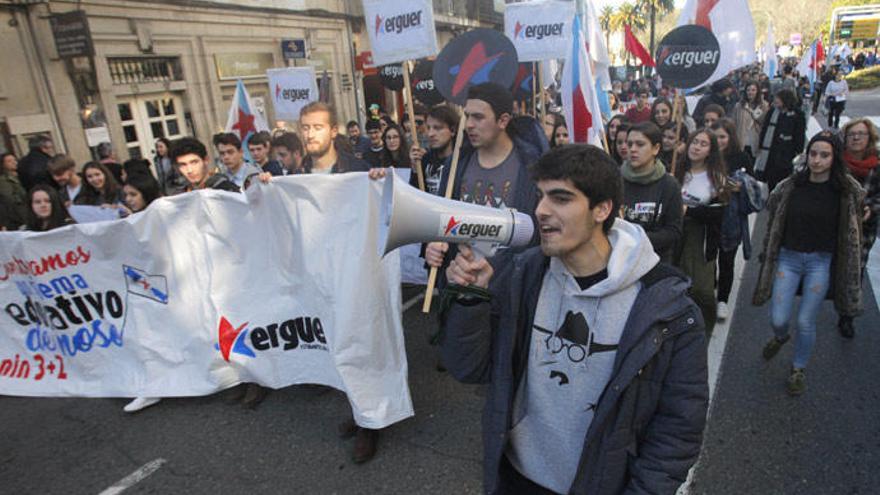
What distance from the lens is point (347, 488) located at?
284 centimetres

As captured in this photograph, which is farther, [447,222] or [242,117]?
[242,117]

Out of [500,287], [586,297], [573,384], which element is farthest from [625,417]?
[500,287]

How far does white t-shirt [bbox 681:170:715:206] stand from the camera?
3947 mm

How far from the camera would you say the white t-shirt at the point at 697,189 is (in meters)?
3.95

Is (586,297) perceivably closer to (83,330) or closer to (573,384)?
(573,384)

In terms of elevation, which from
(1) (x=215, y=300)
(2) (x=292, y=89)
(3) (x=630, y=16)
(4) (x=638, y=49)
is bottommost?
(1) (x=215, y=300)

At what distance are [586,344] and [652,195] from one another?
6.68ft

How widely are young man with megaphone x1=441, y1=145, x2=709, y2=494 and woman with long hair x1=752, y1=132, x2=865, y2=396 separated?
2.37 meters

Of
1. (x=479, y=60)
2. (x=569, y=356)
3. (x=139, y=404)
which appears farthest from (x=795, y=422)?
(x=139, y=404)

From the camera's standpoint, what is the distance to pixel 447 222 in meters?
1.63

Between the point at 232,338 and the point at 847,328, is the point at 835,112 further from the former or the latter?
the point at 232,338

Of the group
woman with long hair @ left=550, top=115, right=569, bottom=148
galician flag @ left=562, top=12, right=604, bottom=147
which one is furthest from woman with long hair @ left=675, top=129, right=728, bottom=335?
woman with long hair @ left=550, top=115, right=569, bottom=148

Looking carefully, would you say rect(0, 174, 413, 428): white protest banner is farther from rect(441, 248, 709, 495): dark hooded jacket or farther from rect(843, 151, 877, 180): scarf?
rect(843, 151, 877, 180): scarf

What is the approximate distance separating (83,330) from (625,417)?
3761 mm
